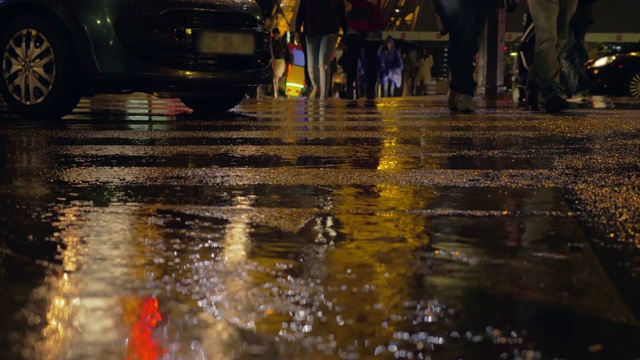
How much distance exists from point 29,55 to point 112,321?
6945 mm

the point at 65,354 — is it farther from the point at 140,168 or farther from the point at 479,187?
the point at 140,168

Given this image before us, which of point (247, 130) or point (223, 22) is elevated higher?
point (223, 22)

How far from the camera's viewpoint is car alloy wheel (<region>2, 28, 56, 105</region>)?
8805mm

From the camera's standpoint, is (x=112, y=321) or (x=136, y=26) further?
(x=136, y=26)

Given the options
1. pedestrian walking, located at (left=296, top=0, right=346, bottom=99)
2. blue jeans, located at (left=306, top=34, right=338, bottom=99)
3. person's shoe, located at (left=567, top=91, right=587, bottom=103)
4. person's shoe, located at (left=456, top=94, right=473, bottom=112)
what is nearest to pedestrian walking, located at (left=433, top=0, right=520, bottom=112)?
person's shoe, located at (left=456, top=94, right=473, bottom=112)

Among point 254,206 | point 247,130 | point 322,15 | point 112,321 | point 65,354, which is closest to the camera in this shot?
point 65,354

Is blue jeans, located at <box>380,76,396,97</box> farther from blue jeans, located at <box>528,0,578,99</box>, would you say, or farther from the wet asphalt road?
the wet asphalt road

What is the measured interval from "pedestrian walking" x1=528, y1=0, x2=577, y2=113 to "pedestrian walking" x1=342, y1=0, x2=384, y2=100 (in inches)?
289

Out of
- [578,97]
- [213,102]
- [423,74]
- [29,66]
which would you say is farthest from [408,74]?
[29,66]

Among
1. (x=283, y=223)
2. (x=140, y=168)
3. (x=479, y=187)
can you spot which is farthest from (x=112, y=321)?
(x=140, y=168)

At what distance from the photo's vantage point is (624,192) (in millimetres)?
4199

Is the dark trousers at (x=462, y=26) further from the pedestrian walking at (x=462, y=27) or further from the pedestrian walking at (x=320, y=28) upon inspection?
the pedestrian walking at (x=320, y=28)

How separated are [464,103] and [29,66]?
12.5 ft

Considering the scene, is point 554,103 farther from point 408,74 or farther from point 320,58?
point 408,74
